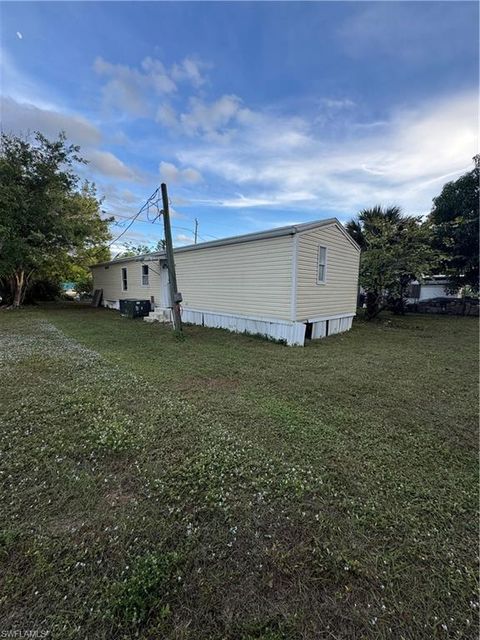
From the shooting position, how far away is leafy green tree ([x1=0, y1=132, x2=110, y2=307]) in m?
11.7

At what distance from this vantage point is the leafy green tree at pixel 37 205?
11734 mm

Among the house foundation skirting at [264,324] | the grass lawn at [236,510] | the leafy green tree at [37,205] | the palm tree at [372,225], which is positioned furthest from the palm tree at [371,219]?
the leafy green tree at [37,205]

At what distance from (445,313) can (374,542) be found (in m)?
19.3

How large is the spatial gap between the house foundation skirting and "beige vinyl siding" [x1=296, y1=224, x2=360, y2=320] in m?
0.34

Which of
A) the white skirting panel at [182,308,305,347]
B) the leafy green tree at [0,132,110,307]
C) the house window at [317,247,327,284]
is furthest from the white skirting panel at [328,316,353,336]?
the leafy green tree at [0,132,110,307]

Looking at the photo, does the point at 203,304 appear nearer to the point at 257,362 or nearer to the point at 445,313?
the point at 257,362

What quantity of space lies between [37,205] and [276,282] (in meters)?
11.9

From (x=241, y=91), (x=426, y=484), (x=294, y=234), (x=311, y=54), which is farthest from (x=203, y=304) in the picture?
(x=426, y=484)

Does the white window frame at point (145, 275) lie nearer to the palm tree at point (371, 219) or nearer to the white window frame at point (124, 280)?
the white window frame at point (124, 280)

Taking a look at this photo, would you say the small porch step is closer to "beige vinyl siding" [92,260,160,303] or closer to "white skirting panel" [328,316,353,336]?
"beige vinyl siding" [92,260,160,303]

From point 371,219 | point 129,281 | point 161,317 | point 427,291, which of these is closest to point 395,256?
point 371,219

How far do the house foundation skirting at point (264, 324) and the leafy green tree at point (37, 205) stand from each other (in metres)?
6.60

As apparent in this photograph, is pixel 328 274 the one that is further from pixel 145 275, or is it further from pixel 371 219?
pixel 145 275

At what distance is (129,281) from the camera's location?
602 inches
